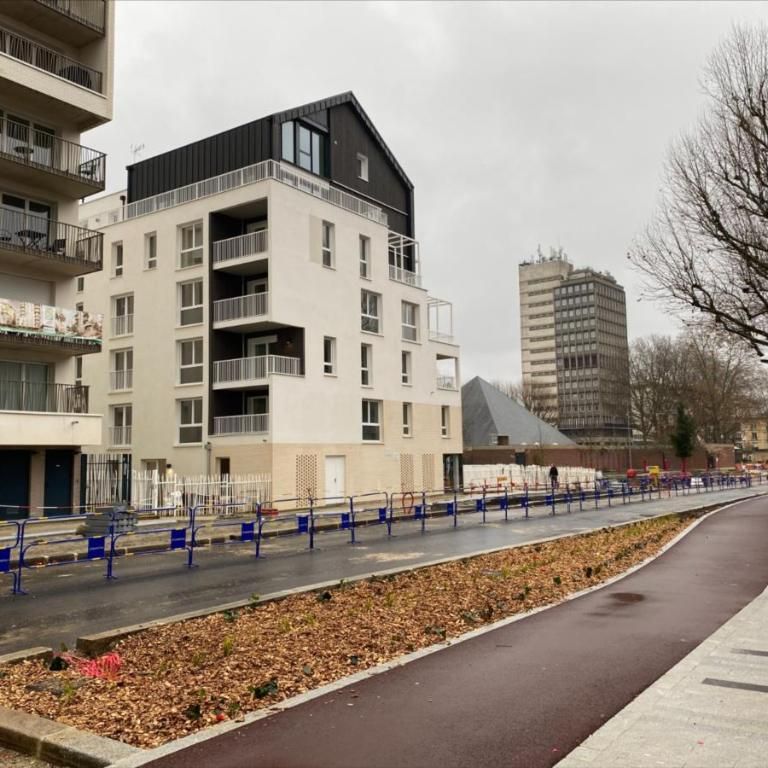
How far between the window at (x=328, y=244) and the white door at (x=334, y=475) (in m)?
9.14

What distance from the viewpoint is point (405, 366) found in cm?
4006

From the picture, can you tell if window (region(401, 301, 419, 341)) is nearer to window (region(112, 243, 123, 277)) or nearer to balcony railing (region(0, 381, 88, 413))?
window (region(112, 243, 123, 277))

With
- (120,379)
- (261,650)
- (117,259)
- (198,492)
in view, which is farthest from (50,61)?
(261,650)

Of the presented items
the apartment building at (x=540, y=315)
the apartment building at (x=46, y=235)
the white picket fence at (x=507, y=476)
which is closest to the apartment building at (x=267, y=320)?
the white picket fence at (x=507, y=476)

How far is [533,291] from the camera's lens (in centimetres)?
16312

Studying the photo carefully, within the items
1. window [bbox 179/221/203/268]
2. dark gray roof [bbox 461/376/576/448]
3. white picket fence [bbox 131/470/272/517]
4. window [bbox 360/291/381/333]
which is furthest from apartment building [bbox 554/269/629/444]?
white picket fence [bbox 131/470/272/517]

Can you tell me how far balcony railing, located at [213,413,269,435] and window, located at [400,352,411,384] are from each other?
10033 millimetres

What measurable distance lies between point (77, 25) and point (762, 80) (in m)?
22.6

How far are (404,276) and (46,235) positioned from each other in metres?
19.7

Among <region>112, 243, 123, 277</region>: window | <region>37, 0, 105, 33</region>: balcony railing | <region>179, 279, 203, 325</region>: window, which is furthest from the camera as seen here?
<region>112, 243, 123, 277</region>: window

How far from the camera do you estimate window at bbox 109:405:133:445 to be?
3550 cm

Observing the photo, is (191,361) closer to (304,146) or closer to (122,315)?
(122,315)

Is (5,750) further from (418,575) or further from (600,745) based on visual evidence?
(418,575)

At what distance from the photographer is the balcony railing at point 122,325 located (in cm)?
3616
